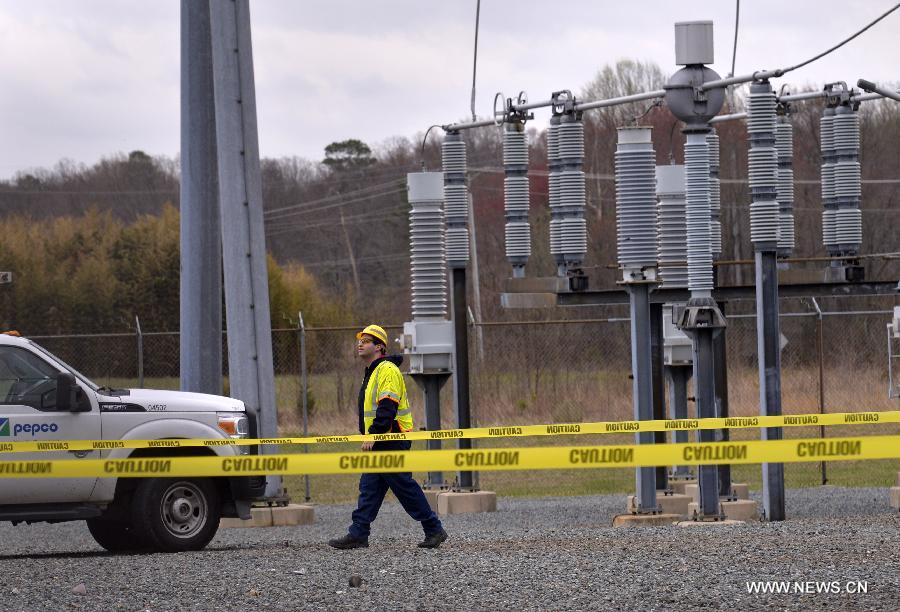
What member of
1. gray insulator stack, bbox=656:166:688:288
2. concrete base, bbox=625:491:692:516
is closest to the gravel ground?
concrete base, bbox=625:491:692:516

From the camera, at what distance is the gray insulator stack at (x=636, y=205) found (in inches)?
632

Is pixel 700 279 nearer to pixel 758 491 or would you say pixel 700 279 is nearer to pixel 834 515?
pixel 834 515

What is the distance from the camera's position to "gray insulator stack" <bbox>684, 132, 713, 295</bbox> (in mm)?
15367

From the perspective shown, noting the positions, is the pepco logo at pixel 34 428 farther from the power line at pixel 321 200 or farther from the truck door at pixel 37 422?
the power line at pixel 321 200

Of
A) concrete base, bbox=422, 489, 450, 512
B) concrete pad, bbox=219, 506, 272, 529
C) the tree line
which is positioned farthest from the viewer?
the tree line

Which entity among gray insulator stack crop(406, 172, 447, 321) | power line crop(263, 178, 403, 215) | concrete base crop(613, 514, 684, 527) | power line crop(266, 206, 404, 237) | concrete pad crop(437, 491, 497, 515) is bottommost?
concrete pad crop(437, 491, 497, 515)

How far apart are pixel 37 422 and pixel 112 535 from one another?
65.4 inches

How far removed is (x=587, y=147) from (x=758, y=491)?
118 ft

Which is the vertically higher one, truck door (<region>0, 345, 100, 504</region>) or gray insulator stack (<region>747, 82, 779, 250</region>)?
gray insulator stack (<region>747, 82, 779, 250</region>)

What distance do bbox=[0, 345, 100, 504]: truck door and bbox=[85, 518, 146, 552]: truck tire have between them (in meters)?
1.02

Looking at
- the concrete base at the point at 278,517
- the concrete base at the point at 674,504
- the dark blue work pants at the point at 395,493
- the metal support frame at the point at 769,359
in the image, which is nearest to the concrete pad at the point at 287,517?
the concrete base at the point at 278,517

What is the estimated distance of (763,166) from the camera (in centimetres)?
1562

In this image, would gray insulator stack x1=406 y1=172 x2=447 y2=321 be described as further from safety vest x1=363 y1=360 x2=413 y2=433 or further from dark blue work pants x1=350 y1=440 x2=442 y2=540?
dark blue work pants x1=350 y1=440 x2=442 y2=540

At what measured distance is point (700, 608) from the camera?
349 inches
